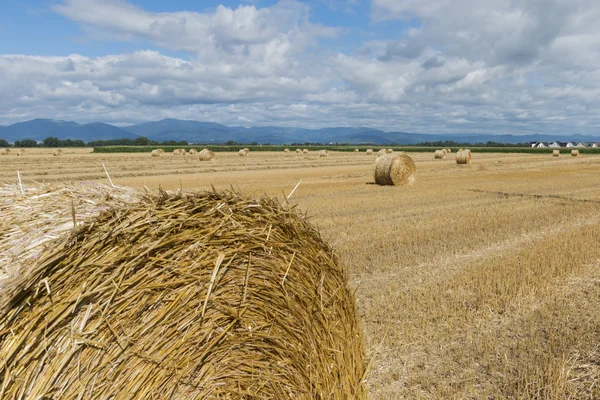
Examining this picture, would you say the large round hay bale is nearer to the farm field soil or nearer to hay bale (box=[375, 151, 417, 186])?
the farm field soil

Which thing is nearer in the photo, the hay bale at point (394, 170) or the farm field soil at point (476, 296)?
the farm field soil at point (476, 296)

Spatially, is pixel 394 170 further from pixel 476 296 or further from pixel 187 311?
pixel 187 311

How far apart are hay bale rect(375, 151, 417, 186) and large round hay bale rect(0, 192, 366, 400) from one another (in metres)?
17.0

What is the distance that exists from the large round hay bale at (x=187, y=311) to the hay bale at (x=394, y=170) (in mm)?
16972

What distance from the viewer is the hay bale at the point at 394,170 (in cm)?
2042

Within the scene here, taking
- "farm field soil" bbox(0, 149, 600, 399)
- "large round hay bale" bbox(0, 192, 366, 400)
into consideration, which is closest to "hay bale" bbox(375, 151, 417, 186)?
"farm field soil" bbox(0, 149, 600, 399)

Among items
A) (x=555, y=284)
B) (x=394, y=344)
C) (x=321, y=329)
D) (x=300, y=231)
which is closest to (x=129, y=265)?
(x=300, y=231)

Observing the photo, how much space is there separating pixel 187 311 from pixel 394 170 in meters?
18.2

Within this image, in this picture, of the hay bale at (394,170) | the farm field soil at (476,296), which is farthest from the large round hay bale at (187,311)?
the hay bale at (394,170)

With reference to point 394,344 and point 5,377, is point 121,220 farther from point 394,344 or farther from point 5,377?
point 394,344

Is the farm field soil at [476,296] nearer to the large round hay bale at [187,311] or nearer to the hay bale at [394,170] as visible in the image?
the large round hay bale at [187,311]

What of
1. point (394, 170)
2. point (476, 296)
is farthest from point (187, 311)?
Result: point (394, 170)

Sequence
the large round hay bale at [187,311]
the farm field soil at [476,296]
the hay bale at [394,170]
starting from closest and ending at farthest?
the large round hay bale at [187,311], the farm field soil at [476,296], the hay bale at [394,170]

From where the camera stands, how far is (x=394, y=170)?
802 inches
